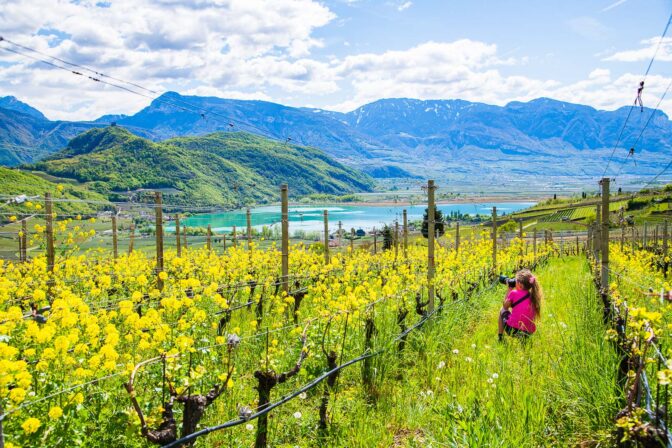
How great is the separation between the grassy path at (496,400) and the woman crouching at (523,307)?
0.98 feet

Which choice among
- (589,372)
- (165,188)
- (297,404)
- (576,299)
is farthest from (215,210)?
(165,188)

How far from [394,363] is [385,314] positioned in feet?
4.72

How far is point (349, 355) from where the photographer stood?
6.60m

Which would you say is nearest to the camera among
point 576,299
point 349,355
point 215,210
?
point 349,355

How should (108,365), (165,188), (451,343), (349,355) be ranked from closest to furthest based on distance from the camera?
(108,365), (349,355), (451,343), (165,188)

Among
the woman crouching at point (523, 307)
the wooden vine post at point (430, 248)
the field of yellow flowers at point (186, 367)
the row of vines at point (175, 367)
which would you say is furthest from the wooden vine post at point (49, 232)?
the woman crouching at point (523, 307)

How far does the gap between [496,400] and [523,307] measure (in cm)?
305

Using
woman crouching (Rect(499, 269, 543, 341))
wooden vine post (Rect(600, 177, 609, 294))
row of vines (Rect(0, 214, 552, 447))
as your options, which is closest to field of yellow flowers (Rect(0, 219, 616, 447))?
row of vines (Rect(0, 214, 552, 447))

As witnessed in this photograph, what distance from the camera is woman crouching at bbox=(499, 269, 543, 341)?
7.52 metres

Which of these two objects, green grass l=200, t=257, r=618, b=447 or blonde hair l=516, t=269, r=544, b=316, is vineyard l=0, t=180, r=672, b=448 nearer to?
green grass l=200, t=257, r=618, b=447

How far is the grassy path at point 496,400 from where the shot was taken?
171 inches

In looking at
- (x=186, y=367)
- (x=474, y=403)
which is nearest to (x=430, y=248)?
(x=474, y=403)

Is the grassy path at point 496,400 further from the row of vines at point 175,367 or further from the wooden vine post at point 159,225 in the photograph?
the wooden vine post at point 159,225

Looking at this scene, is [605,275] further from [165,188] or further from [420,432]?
[165,188]
